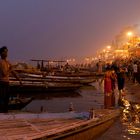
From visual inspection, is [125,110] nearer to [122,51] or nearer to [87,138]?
[87,138]

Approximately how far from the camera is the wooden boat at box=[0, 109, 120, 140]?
8.38 metres

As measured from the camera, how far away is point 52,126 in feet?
30.8

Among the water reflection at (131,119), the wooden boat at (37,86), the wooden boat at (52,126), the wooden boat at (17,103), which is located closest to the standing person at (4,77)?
the wooden boat at (52,126)

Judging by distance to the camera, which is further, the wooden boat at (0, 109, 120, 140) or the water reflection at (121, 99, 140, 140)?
the water reflection at (121, 99, 140, 140)

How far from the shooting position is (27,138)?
25.6ft

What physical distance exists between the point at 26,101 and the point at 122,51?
2107 inches

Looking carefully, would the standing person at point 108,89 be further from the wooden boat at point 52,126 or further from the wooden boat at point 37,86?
the wooden boat at point 37,86

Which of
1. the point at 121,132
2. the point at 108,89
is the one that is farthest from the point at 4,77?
the point at 108,89

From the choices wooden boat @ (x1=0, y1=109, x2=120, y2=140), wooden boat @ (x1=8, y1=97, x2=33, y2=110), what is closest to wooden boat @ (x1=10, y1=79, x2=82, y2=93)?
wooden boat @ (x1=8, y1=97, x2=33, y2=110)

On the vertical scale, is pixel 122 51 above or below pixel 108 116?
above

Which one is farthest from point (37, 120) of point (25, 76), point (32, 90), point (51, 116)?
point (25, 76)

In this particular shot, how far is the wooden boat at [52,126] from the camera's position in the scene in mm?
8383

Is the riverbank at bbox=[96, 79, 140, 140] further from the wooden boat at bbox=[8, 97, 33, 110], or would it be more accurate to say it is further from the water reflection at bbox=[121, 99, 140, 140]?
the wooden boat at bbox=[8, 97, 33, 110]

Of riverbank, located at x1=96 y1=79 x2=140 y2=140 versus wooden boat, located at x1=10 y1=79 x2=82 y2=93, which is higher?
wooden boat, located at x1=10 y1=79 x2=82 y2=93
